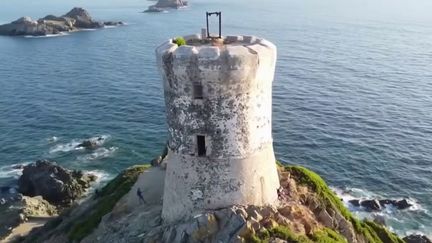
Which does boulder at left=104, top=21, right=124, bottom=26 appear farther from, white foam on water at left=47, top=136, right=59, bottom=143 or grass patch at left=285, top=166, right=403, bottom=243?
grass patch at left=285, top=166, right=403, bottom=243

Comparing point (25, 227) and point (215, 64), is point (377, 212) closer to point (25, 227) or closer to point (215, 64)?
point (25, 227)

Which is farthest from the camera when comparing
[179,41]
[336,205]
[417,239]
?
[417,239]

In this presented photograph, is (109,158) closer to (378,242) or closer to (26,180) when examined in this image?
(26,180)

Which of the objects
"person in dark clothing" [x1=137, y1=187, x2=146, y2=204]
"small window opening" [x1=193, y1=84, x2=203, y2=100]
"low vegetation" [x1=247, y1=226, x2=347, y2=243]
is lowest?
"person in dark clothing" [x1=137, y1=187, x2=146, y2=204]

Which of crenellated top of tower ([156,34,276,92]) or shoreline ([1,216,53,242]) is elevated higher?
crenellated top of tower ([156,34,276,92])

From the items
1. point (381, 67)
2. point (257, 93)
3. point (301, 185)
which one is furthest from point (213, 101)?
point (381, 67)

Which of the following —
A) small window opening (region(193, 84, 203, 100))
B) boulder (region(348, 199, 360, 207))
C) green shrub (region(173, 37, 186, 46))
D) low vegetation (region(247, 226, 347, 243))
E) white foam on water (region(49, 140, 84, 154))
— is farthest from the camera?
white foam on water (region(49, 140, 84, 154))

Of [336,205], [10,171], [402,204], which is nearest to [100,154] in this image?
[10,171]

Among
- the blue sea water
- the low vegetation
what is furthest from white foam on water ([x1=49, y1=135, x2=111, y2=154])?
the low vegetation

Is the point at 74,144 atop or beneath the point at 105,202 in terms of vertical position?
beneath
